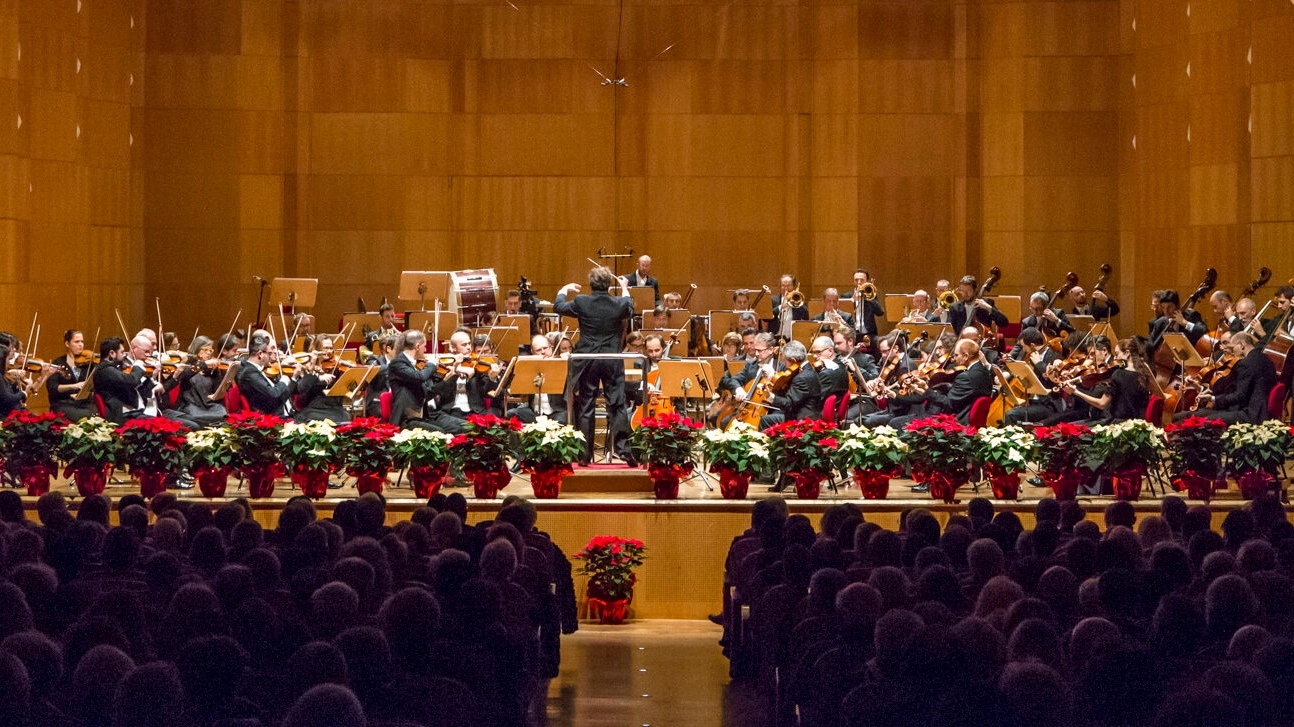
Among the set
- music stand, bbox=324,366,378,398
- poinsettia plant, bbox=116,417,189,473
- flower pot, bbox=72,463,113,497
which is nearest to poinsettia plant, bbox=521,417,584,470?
music stand, bbox=324,366,378,398

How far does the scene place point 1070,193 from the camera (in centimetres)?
1816

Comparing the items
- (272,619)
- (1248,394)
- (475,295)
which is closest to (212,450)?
(475,295)

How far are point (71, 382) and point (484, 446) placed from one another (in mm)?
4241

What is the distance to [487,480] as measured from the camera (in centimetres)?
1038

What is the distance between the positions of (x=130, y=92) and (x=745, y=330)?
8.23 m

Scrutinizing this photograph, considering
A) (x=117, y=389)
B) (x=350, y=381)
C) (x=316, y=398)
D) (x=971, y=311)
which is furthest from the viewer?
(x=971, y=311)

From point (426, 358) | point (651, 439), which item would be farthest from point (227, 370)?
point (651, 439)

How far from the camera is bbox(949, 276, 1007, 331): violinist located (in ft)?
49.3

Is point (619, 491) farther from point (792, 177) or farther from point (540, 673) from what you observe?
point (792, 177)

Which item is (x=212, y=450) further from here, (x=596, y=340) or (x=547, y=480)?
(x=596, y=340)

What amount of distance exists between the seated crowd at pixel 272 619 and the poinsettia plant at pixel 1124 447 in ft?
13.7

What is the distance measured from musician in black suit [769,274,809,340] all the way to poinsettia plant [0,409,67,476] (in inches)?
282

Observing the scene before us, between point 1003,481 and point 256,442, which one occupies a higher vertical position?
point 256,442

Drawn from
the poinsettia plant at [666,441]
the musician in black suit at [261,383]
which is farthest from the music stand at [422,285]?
the poinsettia plant at [666,441]
